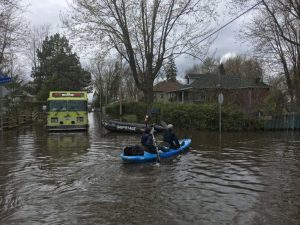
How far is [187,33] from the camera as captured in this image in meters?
36.0

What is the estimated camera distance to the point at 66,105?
92.8 ft

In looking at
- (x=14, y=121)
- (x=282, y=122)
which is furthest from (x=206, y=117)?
(x=14, y=121)

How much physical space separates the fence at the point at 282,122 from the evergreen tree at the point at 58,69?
4198 centimetres

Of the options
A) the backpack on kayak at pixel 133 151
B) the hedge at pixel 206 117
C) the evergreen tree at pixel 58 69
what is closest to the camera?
the backpack on kayak at pixel 133 151

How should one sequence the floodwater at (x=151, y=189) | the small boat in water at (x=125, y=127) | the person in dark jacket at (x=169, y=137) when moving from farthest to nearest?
the small boat in water at (x=125, y=127) < the person in dark jacket at (x=169, y=137) < the floodwater at (x=151, y=189)

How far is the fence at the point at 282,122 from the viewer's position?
99.2 ft

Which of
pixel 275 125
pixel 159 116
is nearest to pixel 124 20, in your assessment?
pixel 159 116

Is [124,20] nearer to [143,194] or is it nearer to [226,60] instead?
[143,194]

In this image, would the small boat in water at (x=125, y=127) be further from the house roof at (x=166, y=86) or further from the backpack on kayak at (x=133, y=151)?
the house roof at (x=166, y=86)

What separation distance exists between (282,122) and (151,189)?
76.7 ft

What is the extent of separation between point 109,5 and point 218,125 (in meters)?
15.2

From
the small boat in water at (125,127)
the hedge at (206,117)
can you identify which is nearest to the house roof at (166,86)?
the hedge at (206,117)

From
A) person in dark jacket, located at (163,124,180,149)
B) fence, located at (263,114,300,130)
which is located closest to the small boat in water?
fence, located at (263,114,300,130)

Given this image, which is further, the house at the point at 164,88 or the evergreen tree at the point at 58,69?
the house at the point at 164,88
